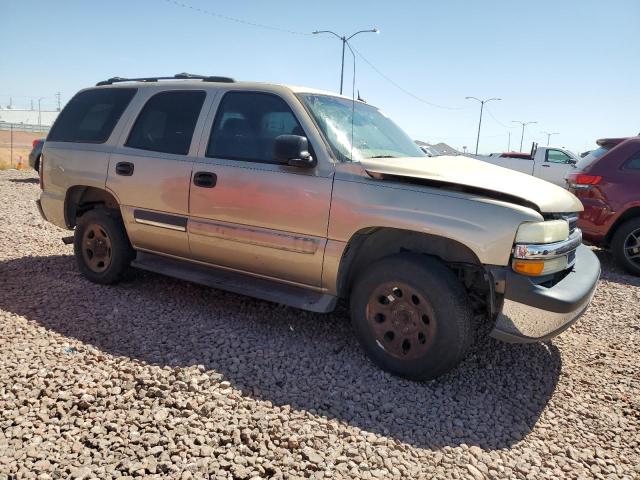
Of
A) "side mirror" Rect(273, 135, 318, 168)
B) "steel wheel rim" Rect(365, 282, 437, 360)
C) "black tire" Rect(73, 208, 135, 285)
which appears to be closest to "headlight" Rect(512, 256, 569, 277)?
"steel wheel rim" Rect(365, 282, 437, 360)

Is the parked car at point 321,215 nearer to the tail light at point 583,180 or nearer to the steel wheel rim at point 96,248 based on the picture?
the steel wheel rim at point 96,248

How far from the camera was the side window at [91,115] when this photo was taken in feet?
15.1

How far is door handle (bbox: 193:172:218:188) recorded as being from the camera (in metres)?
3.82

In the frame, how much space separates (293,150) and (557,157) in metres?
17.5

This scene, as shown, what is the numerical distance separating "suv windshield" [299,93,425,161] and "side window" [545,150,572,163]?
15590 millimetres

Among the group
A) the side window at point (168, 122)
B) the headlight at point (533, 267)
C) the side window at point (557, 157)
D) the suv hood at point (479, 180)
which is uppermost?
the side window at point (557, 157)

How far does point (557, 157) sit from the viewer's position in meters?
18.1

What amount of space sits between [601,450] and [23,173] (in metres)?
17.2

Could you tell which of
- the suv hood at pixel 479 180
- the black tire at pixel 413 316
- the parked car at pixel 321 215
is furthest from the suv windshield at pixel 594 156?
the black tire at pixel 413 316

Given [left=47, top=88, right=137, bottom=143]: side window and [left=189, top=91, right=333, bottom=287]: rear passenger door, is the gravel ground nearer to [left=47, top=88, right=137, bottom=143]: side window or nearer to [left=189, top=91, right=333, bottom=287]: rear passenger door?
[left=189, top=91, right=333, bottom=287]: rear passenger door

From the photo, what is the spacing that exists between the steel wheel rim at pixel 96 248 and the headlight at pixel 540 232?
360 centimetres

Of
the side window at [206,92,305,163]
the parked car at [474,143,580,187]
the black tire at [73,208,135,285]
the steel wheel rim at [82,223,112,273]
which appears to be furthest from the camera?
the parked car at [474,143,580,187]

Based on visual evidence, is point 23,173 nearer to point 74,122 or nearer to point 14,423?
point 74,122

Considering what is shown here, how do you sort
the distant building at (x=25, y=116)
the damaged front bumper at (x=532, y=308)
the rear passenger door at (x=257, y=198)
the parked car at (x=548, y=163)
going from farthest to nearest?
the distant building at (x=25, y=116)
the parked car at (x=548, y=163)
the rear passenger door at (x=257, y=198)
the damaged front bumper at (x=532, y=308)
